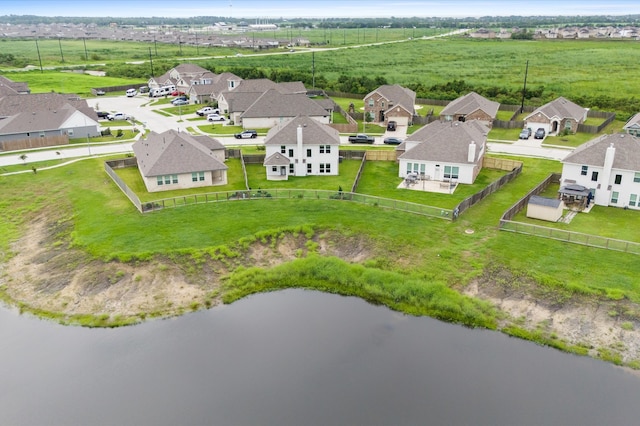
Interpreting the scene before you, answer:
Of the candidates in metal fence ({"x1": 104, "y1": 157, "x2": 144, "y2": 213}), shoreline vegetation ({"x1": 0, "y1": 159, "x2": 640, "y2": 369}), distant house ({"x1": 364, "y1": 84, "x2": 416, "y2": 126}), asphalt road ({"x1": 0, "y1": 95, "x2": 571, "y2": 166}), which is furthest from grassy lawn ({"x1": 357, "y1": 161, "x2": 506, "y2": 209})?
distant house ({"x1": 364, "y1": 84, "x2": 416, "y2": 126})

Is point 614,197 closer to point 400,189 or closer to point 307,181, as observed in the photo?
point 400,189

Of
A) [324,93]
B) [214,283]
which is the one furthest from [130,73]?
[214,283]

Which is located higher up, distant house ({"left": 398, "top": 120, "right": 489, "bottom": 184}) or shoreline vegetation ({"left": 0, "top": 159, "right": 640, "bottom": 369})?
distant house ({"left": 398, "top": 120, "right": 489, "bottom": 184})

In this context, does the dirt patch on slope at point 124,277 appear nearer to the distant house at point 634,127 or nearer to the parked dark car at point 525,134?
the parked dark car at point 525,134

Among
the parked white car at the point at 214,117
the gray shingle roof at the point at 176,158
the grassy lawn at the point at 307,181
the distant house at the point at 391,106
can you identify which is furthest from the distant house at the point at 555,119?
the gray shingle roof at the point at 176,158

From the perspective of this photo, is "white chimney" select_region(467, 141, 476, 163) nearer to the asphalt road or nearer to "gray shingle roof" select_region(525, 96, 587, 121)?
the asphalt road

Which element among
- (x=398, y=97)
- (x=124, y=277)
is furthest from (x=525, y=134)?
(x=124, y=277)
